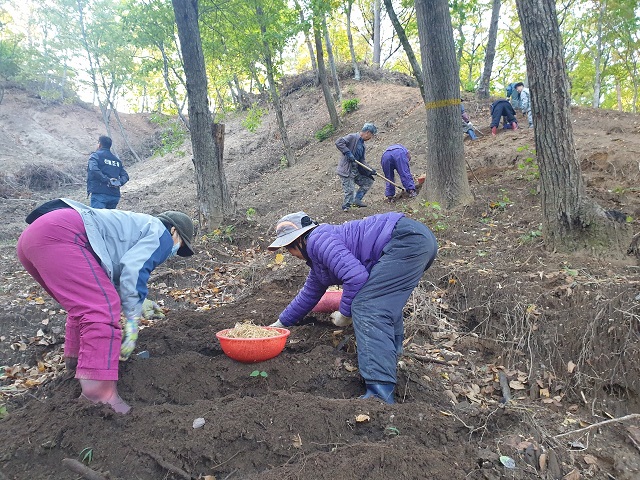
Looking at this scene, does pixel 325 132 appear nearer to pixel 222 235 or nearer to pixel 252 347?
pixel 222 235

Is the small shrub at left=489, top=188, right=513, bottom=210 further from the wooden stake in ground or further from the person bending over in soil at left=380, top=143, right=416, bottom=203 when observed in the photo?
the wooden stake in ground

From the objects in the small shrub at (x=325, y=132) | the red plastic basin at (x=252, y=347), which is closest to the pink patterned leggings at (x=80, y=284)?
the red plastic basin at (x=252, y=347)

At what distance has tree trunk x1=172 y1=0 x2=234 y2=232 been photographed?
7.42 m

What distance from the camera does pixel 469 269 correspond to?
491cm

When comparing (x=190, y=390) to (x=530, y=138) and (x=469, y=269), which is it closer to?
(x=469, y=269)

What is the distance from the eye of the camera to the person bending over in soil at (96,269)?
269 centimetres

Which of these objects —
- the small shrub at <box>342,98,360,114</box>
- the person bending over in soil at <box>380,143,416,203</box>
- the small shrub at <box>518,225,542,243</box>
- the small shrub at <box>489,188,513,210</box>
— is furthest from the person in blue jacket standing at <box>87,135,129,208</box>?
the small shrub at <box>342,98,360,114</box>

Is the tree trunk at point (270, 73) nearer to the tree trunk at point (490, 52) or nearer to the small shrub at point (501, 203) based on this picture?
the tree trunk at point (490, 52)

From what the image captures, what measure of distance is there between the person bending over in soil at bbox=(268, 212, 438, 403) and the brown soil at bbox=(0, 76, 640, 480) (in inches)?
13.0

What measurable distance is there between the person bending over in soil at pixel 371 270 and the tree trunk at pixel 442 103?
391cm

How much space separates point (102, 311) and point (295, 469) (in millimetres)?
1575

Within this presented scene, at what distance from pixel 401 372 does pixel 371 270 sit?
0.82 meters

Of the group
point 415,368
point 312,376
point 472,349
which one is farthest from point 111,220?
point 472,349

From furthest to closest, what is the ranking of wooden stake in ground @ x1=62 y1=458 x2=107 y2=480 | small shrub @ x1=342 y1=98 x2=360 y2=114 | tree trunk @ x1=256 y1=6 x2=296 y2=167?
small shrub @ x1=342 y1=98 x2=360 y2=114 < tree trunk @ x1=256 y1=6 x2=296 y2=167 < wooden stake in ground @ x1=62 y1=458 x2=107 y2=480
